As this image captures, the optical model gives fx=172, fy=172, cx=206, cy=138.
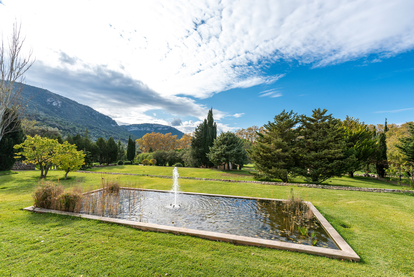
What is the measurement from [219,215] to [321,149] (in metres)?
11.6

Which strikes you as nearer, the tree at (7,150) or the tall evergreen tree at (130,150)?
the tree at (7,150)

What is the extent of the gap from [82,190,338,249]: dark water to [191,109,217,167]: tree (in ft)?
64.2

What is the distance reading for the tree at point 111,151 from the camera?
1247 inches

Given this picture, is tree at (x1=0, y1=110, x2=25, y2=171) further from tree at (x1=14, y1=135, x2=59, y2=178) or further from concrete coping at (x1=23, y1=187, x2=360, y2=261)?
concrete coping at (x1=23, y1=187, x2=360, y2=261)

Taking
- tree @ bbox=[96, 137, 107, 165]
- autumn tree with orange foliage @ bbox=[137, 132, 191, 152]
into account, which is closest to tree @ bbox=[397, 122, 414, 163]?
tree @ bbox=[96, 137, 107, 165]

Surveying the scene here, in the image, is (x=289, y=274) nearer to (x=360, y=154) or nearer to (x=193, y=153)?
(x=360, y=154)

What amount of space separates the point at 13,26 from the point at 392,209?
18124mm

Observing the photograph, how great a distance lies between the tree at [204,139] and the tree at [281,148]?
13.5m

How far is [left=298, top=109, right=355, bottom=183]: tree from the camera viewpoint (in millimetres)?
13109

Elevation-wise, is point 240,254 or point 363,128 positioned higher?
point 363,128

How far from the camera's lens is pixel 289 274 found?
3.04m

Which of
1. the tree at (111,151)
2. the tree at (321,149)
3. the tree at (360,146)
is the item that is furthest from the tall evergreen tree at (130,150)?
the tree at (360,146)

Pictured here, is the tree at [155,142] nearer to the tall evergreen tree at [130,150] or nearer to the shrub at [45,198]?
the tall evergreen tree at [130,150]

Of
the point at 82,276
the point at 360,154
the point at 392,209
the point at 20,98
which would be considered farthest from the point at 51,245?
the point at 360,154
